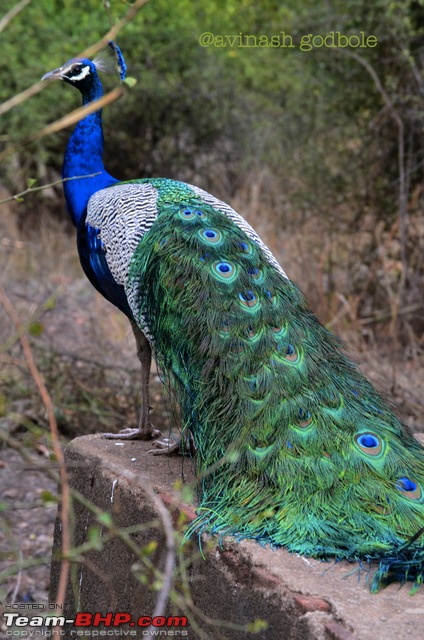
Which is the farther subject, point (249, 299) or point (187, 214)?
point (187, 214)

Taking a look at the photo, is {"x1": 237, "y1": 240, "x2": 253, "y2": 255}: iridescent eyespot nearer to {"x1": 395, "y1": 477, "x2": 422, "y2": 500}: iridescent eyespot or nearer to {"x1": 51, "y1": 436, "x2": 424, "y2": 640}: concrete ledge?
{"x1": 51, "y1": 436, "x2": 424, "y2": 640}: concrete ledge

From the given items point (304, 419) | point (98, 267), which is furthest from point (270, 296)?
point (98, 267)

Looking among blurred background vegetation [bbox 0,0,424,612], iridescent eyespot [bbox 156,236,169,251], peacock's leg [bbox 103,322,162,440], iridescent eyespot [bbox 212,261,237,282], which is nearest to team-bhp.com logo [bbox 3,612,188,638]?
peacock's leg [bbox 103,322,162,440]

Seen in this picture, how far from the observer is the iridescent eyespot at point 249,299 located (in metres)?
3.00

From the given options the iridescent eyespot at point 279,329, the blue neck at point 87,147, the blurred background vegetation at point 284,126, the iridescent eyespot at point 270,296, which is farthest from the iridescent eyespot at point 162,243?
the blurred background vegetation at point 284,126

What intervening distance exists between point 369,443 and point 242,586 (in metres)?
0.57

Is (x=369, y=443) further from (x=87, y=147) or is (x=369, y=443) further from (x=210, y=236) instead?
(x=87, y=147)

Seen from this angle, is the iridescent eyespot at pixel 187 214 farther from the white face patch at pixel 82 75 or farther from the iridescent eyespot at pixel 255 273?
the white face patch at pixel 82 75

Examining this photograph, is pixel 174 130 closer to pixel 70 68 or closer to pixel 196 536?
pixel 70 68

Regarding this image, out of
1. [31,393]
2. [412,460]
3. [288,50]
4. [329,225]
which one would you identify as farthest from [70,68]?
[288,50]

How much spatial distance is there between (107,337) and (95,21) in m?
4.79

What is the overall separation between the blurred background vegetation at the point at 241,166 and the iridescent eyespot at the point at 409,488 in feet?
6.49

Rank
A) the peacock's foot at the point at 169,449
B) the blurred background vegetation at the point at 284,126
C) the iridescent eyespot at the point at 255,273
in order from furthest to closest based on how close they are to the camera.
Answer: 1. the blurred background vegetation at the point at 284,126
2. the peacock's foot at the point at 169,449
3. the iridescent eyespot at the point at 255,273

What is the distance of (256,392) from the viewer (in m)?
2.74
